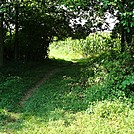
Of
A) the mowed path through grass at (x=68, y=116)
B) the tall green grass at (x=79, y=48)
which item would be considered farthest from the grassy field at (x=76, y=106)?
the tall green grass at (x=79, y=48)

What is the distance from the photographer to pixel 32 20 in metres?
18.5

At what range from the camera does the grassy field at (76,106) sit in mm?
6773

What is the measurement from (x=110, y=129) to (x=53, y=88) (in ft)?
16.7

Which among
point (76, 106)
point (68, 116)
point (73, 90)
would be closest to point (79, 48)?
point (73, 90)

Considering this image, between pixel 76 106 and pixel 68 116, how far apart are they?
80 centimetres

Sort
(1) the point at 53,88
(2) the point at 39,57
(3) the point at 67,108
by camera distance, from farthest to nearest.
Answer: (2) the point at 39,57
(1) the point at 53,88
(3) the point at 67,108

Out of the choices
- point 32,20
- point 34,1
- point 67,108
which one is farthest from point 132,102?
point 32,20

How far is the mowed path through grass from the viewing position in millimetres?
6633

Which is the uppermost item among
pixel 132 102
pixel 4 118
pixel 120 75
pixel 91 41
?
pixel 91 41

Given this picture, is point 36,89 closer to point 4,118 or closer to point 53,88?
point 53,88

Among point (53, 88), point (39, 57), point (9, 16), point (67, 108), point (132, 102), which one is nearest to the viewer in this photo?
point (132, 102)

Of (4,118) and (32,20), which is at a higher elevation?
(32,20)

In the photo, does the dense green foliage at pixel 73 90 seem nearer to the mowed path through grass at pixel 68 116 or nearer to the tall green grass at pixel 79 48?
the mowed path through grass at pixel 68 116

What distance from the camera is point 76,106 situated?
27.3 feet
